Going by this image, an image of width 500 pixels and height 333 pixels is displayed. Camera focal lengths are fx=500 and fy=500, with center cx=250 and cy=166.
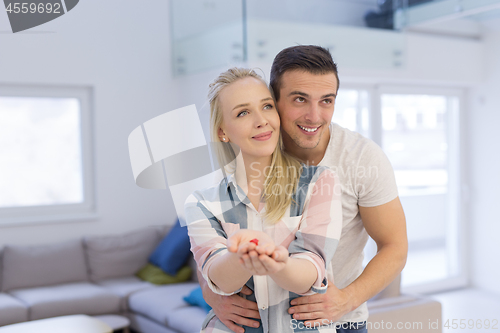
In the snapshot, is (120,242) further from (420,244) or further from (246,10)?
(420,244)

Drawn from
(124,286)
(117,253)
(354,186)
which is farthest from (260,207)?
(117,253)

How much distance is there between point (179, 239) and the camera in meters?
4.19

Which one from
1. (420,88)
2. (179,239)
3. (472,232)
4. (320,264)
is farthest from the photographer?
(472,232)

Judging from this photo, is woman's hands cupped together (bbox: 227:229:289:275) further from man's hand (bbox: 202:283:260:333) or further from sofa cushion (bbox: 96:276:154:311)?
sofa cushion (bbox: 96:276:154:311)

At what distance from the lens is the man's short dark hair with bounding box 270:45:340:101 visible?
1529 mm

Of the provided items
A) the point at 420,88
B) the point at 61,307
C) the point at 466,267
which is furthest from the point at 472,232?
the point at 61,307

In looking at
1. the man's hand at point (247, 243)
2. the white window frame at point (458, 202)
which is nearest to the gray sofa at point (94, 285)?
the man's hand at point (247, 243)

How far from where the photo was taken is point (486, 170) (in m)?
5.37

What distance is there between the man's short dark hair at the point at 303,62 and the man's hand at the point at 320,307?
625mm

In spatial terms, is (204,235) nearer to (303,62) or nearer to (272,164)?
(272,164)

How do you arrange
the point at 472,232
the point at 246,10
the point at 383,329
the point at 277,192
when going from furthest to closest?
1. the point at 472,232
2. the point at 246,10
3. the point at 383,329
4. the point at 277,192

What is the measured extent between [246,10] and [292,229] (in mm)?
2614

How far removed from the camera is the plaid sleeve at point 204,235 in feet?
3.90

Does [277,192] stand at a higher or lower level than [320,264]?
higher
